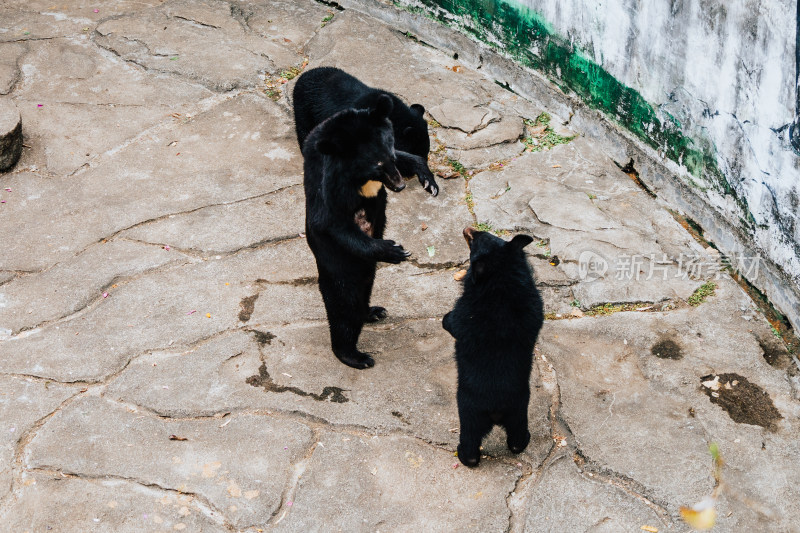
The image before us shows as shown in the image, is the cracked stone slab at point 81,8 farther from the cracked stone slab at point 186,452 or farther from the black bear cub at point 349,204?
the cracked stone slab at point 186,452

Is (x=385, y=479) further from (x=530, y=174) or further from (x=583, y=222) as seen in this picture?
(x=530, y=174)

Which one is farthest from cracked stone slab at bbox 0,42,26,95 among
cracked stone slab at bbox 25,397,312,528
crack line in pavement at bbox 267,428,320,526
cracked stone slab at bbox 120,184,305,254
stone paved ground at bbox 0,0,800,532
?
crack line in pavement at bbox 267,428,320,526

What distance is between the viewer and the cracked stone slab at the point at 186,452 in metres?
3.66

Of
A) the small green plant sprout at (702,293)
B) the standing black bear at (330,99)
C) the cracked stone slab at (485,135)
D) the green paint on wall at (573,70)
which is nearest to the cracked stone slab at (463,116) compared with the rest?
the cracked stone slab at (485,135)

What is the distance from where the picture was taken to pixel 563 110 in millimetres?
6660

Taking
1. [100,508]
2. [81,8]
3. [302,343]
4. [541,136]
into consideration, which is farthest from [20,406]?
[81,8]

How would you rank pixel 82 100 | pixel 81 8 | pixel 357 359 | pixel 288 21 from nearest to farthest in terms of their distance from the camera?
pixel 357 359
pixel 82 100
pixel 288 21
pixel 81 8

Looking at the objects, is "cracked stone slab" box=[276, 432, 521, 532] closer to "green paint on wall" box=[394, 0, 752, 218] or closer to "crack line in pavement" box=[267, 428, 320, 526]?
"crack line in pavement" box=[267, 428, 320, 526]

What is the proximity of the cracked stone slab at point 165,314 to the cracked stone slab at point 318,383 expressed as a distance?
15 cm

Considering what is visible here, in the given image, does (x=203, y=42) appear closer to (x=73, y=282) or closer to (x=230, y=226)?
(x=230, y=226)

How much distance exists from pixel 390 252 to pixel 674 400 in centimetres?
165

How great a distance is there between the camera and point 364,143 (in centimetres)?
393

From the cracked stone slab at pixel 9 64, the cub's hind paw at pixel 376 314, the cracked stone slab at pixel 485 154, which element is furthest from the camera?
the cracked stone slab at pixel 9 64

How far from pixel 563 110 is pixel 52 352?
4.32 m
